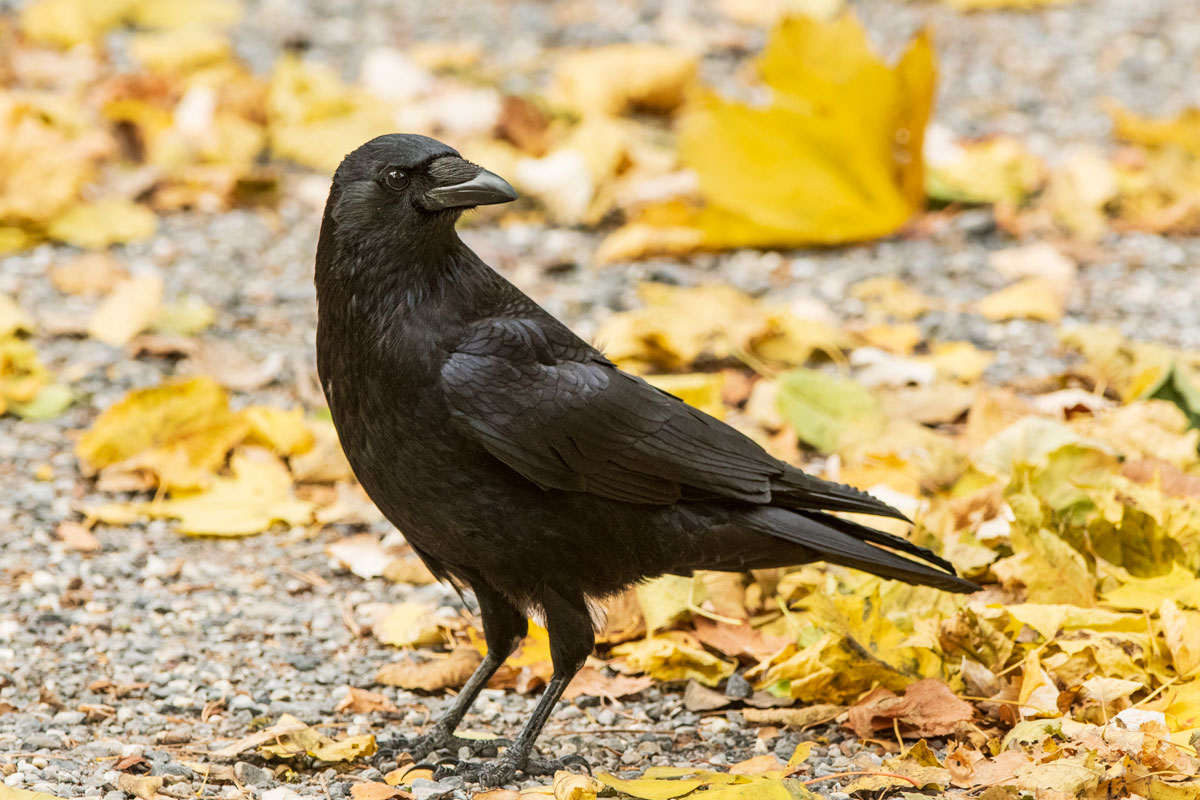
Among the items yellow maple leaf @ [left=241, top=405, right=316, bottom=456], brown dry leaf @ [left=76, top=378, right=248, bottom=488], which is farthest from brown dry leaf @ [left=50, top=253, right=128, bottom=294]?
yellow maple leaf @ [left=241, top=405, right=316, bottom=456]

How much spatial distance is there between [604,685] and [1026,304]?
8.72 ft

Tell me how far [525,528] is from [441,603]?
0.97 metres

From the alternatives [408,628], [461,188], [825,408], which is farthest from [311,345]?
[461,188]

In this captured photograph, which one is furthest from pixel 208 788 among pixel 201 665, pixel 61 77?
pixel 61 77

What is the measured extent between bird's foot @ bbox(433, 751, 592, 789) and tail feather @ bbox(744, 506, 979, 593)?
70 cm

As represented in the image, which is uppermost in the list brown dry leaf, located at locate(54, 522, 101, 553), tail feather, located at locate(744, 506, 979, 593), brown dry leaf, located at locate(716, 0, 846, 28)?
brown dry leaf, located at locate(716, 0, 846, 28)

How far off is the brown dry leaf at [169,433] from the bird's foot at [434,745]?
4.60ft

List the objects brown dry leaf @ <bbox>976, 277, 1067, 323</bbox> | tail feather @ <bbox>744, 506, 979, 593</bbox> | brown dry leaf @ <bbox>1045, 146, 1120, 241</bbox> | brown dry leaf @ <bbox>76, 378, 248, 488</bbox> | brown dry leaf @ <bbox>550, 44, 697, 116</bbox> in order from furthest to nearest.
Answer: brown dry leaf @ <bbox>550, 44, 697, 116</bbox>
brown dry leaf @ <bbox>1045, 146, 1120, 241</bbox>
brown dry leaf @ <bbox>976, 277, 1067, 323</bbox>
brown dry leaf @ <bbox>76, 378, 248, 488</bbox>
tail feather @ <bbox>744, 506, 979, 593</bbox>

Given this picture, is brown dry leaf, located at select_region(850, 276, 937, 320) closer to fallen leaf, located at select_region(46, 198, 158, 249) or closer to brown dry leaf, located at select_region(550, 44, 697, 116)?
brown dry leaf, located at select_region(550, 44, 697, 116)

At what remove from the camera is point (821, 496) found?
131 inches

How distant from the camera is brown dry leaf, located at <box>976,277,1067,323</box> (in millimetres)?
A: 5316

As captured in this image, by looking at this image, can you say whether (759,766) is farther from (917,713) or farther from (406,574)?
(406,574)

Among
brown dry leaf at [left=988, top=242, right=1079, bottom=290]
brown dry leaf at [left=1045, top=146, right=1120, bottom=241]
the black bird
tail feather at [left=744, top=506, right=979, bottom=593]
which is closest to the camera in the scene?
the black bird

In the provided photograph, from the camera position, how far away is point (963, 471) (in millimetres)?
4211
